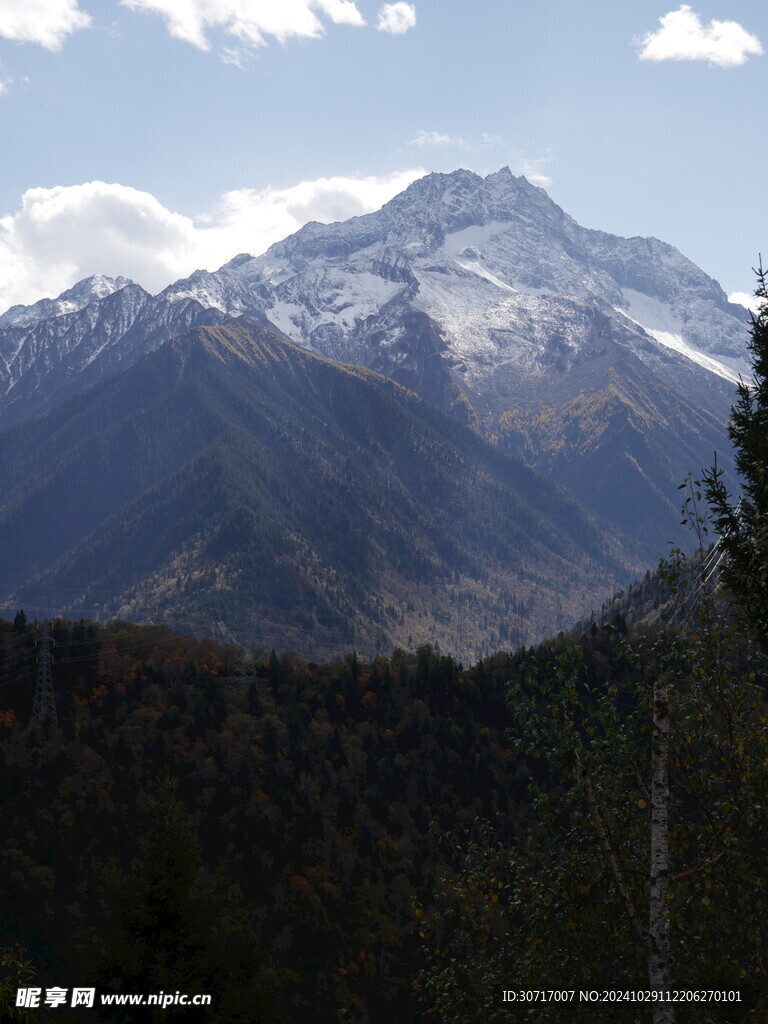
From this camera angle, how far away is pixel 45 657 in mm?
147625

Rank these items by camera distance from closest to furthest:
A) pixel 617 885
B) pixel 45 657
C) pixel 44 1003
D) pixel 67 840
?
pixel 617 885 → pixel 44 1003 → pixel 45 657 → pixel 67 840

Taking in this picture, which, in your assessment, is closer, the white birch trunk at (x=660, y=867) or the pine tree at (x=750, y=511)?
the white birch trunk at (x=660, y=867)

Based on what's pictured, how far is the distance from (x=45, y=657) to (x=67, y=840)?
4300cm

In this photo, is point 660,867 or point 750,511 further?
point 750,511

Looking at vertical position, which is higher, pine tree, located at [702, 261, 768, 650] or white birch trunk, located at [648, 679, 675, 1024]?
pine tree, located at [702, 261, 768, 650]

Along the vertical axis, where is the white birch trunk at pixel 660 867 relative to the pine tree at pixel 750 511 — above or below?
below

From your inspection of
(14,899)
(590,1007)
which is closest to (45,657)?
(14,899)

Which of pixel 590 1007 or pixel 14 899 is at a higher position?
pixel 590 1007

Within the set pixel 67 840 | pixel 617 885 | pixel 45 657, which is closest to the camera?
pixel 617 885

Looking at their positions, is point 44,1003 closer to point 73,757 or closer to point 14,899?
point 14,899

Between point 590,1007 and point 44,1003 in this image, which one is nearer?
point 590,1007

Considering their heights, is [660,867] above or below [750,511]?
below

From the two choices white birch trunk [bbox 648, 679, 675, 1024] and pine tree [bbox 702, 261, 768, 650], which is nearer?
white birch trunk [bbox 648, 679, 675, 1024]

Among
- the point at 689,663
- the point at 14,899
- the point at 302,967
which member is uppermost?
the point at 689,663
